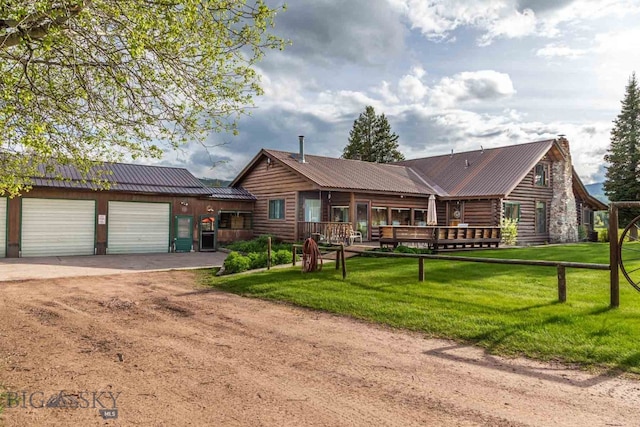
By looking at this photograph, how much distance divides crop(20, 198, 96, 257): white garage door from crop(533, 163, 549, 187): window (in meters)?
23.2

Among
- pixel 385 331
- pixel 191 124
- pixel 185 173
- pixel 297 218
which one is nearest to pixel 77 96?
pixel 191 124

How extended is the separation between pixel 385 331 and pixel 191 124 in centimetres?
465

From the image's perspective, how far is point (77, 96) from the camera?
6.78m

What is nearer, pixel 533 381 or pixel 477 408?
pixel 477 408

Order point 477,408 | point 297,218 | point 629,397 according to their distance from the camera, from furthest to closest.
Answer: point 297,218, point 629,397, point 477,408

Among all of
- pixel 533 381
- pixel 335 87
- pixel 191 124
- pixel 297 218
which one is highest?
pixel 335 87

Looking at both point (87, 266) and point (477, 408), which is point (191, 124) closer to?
point (477, 408)

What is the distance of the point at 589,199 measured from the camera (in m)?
28.3

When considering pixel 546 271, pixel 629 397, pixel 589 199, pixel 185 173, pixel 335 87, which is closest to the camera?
pixel 629 397

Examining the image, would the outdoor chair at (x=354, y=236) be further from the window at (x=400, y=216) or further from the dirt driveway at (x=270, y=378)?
the dirt driveway at (x=270, y=378)

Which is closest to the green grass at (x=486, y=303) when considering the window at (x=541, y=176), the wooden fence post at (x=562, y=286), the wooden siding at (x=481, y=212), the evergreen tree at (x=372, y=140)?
the wooden fence post at (x=562, y=286)

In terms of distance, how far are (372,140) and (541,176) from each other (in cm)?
3048

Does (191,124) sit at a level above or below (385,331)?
above

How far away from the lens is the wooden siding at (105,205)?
17.4 metres
